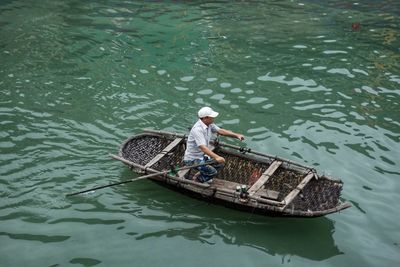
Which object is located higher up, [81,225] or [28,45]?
[28,45]

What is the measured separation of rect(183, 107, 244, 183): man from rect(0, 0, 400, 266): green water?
2.95 ft

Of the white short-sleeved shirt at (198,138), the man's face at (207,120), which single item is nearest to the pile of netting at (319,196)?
the white short-sleeved shirt at (198,138)

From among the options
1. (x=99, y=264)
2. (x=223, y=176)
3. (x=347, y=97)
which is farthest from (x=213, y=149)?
(x=347, y=97)

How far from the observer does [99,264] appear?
969 cm

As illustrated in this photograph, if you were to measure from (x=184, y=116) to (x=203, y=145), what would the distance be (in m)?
4.82

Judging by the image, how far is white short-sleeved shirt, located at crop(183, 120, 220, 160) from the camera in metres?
11.4

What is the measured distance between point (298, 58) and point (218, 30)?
5.52 m

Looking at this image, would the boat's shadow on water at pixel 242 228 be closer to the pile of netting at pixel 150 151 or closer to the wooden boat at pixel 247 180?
the wooden boat at pixel 247 180

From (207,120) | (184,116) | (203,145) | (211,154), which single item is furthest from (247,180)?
(184,116)

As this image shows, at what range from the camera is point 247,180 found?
1234 centimetres

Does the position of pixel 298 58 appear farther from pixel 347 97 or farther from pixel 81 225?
pixel 81 225

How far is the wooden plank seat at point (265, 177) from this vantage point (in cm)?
1088

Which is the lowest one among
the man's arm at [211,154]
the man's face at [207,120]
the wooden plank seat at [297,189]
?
the wooden plank seat at [297,189]

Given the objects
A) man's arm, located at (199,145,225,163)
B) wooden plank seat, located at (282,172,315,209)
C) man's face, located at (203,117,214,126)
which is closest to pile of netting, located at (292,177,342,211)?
wooden plank seat, located at (282,172,315,209)
